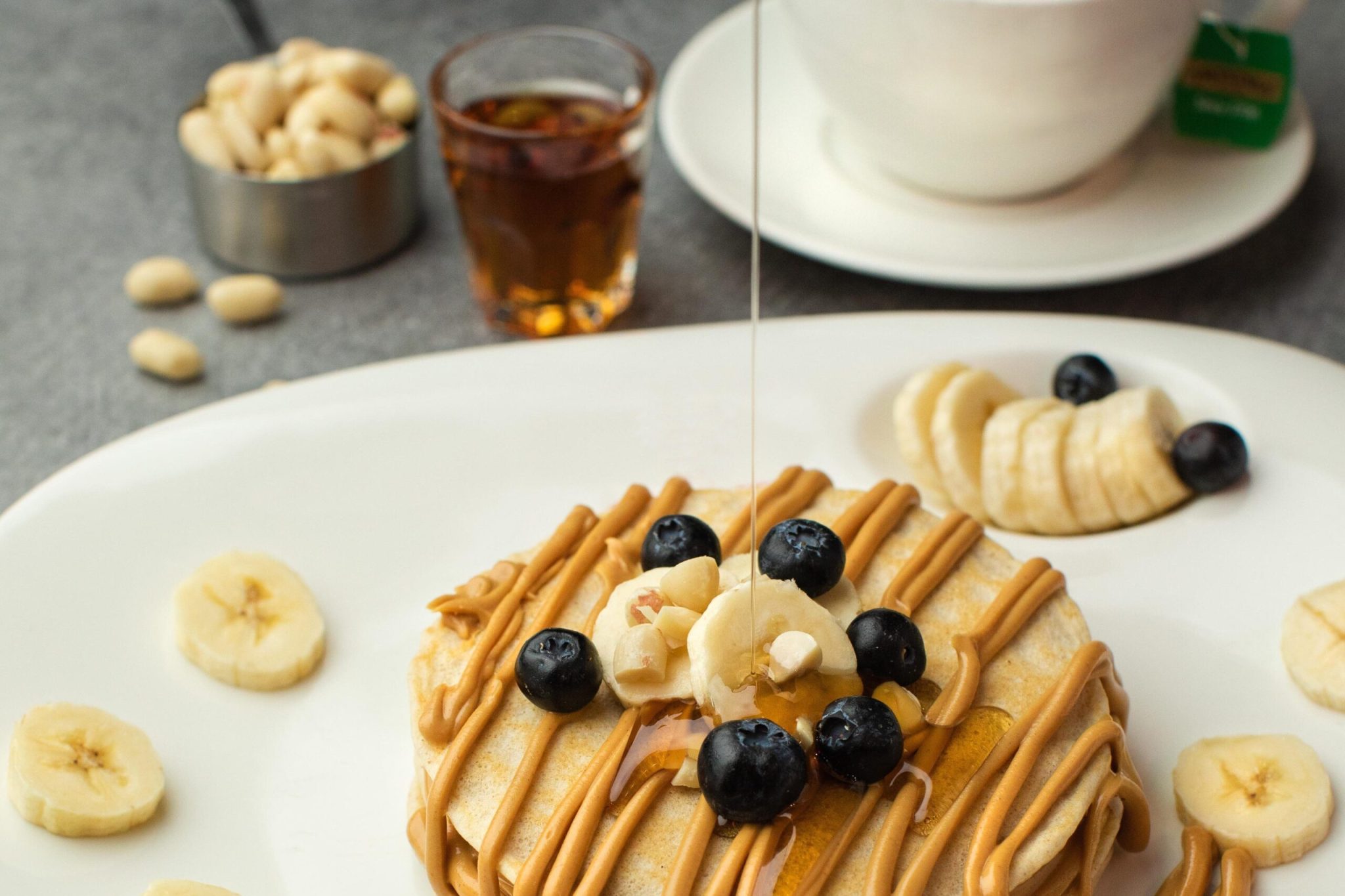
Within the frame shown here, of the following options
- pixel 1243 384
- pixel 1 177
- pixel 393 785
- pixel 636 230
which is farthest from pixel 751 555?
pixel 1 177

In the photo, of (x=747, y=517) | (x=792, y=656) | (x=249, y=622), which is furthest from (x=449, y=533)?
(x=792, y=656)

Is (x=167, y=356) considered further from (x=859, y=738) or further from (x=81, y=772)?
(x=859, y=738)

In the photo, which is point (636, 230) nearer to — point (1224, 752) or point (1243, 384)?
point (1243, 384)

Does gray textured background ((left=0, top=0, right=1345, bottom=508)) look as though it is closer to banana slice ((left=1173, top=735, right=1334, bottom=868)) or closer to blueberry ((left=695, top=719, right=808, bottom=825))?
banana slice ((left=1173, top=735, right=1334, bottom=868))

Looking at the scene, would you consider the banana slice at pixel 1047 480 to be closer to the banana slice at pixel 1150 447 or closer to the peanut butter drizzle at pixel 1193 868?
the banana slice at pixel 1150 447

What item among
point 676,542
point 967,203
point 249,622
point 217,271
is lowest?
point 217,271
